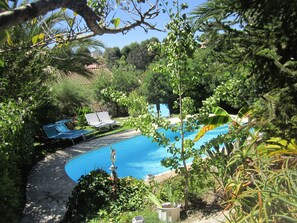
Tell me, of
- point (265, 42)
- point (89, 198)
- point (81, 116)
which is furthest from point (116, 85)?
point (265, 42)

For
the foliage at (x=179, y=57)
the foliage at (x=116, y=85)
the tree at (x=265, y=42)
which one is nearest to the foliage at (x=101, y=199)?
the foliage at (x=179, y=57)

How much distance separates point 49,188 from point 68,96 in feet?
38.7

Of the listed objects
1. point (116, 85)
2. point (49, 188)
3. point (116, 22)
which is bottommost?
point (49, 188)

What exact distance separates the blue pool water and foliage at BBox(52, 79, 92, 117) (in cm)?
635

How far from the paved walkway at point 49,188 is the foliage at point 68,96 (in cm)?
658

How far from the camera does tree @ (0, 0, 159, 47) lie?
5.42 ft

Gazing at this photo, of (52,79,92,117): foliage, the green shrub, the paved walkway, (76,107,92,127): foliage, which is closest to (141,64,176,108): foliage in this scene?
(52,79,92,117): foliage

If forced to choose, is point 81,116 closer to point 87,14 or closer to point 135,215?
point 135,215

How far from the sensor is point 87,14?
221 centimetres

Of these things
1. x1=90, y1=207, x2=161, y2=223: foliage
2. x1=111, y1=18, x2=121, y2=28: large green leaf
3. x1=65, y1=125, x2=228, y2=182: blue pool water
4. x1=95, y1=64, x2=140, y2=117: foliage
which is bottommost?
x1=65, y1=125, x2=228, y2=182: blue pool water

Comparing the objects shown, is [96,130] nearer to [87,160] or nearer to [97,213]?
[87,160]

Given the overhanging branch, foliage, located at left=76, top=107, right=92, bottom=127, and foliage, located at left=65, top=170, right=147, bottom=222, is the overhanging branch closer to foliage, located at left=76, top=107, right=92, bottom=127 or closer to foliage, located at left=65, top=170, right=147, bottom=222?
foliage, located at left=65, top=170, right=147, bottom=222

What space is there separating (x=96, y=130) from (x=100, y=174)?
11.6 m

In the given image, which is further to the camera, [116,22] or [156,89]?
[156,89]
